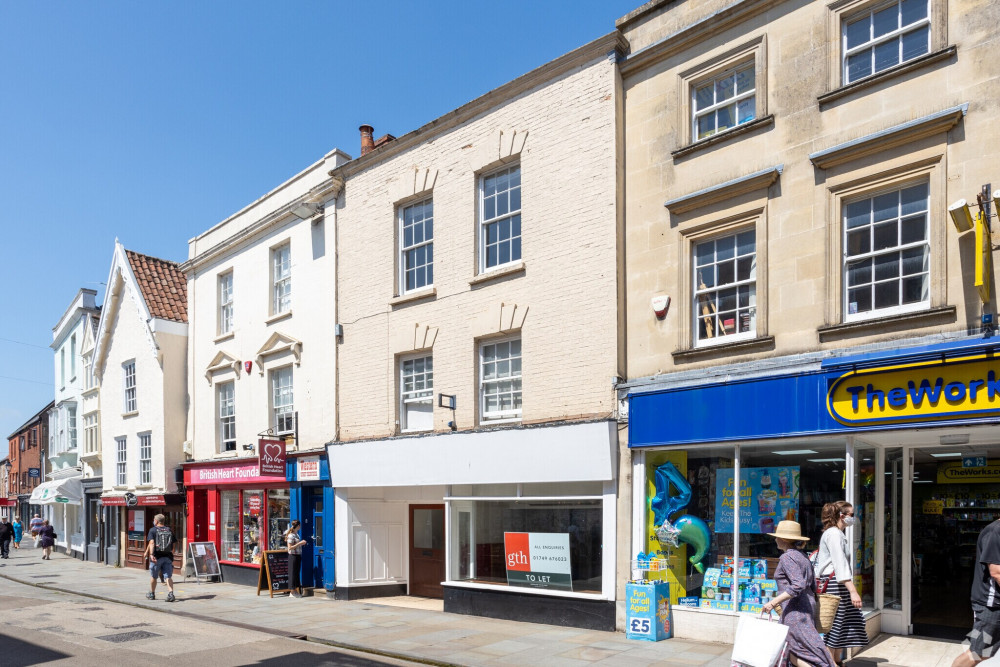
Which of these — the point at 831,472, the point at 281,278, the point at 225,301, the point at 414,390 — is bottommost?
the point at 831,472

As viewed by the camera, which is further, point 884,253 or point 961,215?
point 884,253

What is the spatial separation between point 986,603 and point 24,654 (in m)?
11.2

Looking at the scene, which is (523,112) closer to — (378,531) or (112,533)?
(378,531)

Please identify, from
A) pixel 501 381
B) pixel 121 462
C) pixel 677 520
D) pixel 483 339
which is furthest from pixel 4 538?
pixel 677 520

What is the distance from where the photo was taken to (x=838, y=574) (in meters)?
8.47

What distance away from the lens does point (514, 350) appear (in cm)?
1388

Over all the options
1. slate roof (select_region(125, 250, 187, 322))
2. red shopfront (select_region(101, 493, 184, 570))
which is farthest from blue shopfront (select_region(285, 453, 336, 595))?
slate roof (select_region(125, 250, 187, 322))

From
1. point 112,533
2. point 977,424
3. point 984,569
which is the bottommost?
point 112,533

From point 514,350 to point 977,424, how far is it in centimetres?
704

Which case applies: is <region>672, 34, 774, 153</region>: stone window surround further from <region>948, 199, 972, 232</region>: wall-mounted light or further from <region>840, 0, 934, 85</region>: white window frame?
<region>948, 199, 972, 232</region>: wall-mounted light

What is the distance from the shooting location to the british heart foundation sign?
1731 centimetres

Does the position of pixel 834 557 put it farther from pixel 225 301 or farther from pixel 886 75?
pixel 225 301

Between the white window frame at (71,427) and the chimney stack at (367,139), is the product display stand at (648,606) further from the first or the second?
the white window frame at (71,427)

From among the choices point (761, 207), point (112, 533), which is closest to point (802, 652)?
point (761, 207)
